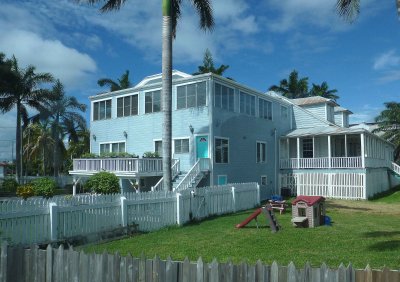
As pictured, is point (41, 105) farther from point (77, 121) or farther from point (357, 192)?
point (357, 192)

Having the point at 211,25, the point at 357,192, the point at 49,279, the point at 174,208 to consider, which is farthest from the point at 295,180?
the point at 49,279

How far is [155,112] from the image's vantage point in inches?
1028

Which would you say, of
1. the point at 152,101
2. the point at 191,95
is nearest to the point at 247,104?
the point at 191,95

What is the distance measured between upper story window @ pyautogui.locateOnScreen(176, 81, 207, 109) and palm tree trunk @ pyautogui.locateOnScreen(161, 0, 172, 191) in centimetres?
617

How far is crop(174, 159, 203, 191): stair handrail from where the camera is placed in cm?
2141

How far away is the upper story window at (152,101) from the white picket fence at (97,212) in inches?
393

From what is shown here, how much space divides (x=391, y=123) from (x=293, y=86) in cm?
1807

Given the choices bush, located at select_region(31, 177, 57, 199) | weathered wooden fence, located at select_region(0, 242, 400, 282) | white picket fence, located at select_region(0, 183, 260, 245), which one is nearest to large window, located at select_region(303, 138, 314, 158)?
white picket fence, located at select_region(0, 183, 260, 245)

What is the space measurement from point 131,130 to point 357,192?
15.9 metres

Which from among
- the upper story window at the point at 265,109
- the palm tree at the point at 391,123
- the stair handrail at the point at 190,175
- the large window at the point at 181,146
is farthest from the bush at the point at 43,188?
the palm tree at the point at 391,123

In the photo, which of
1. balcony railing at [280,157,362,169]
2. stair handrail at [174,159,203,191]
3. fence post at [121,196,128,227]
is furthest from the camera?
balcony railing at [280,157,362,169]

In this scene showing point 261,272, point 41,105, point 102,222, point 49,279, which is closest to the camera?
point 261,272

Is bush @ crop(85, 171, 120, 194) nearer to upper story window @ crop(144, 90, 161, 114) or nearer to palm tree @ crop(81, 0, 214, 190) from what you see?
palm tree @ crop(81, 0, 214, 190)

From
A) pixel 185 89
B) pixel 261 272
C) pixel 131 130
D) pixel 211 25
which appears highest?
pixel 211 25
